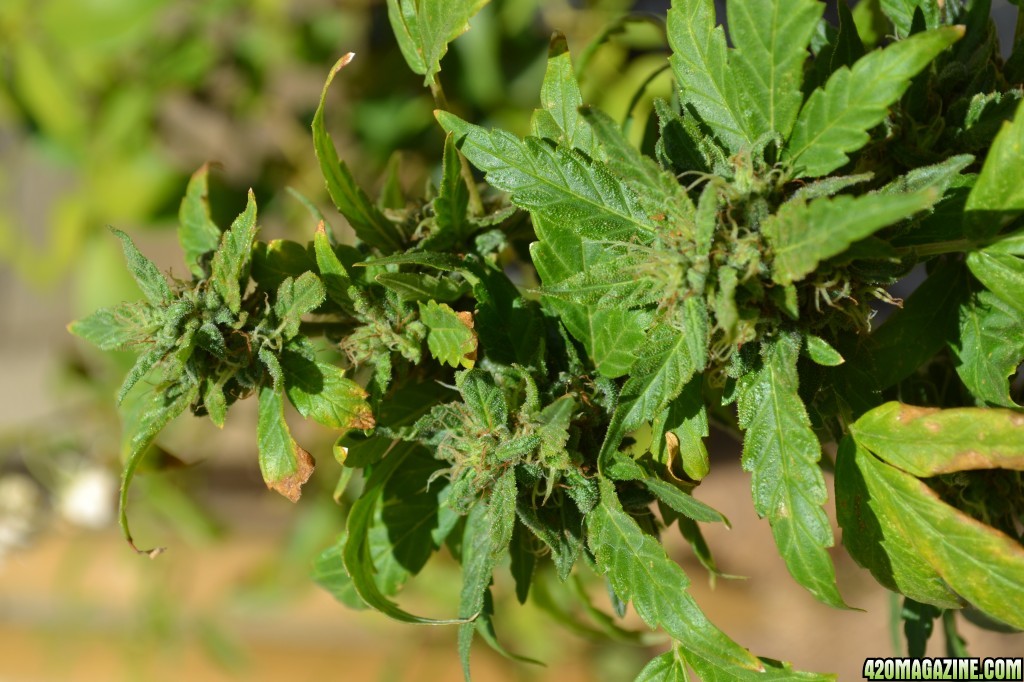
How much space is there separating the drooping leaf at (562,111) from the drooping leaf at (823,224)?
0.20m

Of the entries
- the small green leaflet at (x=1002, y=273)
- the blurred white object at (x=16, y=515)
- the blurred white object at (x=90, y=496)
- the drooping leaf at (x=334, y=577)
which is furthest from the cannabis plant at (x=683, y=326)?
the blurred white object at (x=16, y=515)

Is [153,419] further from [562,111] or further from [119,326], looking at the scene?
[562,111]

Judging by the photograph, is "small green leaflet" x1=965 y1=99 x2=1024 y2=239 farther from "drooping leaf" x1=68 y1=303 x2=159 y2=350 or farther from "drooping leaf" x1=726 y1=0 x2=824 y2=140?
"drooping leaf" x1=68 y1=303 x2=159 y2=350

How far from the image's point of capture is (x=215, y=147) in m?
2.05

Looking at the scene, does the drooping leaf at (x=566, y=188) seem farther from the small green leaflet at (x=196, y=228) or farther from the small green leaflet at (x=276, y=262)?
the small green leaflet at (x=196, y=228)

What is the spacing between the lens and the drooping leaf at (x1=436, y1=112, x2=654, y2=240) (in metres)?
0.61

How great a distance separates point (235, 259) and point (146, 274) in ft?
0.23

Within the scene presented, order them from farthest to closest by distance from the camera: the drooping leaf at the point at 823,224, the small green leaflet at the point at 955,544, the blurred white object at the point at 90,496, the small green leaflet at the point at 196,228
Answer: the blurred white object at the point at 90,496 → the small green leaflet at the point at 196,228 → the small green leaflet at the point at 955,544 → the drooping leaf at the point at 823,224

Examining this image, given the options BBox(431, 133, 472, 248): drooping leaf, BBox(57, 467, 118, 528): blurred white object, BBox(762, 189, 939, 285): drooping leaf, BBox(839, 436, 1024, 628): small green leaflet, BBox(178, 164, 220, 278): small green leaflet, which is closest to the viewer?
BBox(762, 189, 939, 285): drooping leaf

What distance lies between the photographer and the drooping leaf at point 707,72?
61 cm

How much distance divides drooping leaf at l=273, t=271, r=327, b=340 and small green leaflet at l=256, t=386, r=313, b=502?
0.05m

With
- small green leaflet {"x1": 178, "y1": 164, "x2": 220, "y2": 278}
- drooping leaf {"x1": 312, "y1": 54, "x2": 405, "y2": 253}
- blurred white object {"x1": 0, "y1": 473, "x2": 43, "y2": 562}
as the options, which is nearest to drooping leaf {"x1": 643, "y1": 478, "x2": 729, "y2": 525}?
drooping leaf {"x1": 312, "y1": 54, "x2": 405, "y2": 253}

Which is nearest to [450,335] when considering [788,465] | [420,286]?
[420,286]

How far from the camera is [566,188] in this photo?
617 mm
